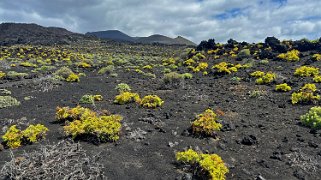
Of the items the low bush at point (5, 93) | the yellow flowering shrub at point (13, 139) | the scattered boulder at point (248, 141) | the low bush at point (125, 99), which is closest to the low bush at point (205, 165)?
the scattered boulder at point (248, 141)

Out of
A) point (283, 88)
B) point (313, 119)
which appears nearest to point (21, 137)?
point (313, 119)

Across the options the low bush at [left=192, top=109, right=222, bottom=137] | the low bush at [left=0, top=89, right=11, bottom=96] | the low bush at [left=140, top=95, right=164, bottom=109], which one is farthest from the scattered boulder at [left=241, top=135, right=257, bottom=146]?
the low bush at [left=0, top=89, right=11, bottom=96]

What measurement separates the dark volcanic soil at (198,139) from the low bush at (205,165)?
331mm

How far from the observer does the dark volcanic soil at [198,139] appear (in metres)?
8.51

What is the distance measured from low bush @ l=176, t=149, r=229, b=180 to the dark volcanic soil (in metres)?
0.33

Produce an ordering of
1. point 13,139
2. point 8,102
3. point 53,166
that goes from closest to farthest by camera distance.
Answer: point 53,166 → point 13,139 → point 8,102

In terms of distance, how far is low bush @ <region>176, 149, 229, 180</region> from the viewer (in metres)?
7.79

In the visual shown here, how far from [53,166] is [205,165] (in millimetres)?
3383

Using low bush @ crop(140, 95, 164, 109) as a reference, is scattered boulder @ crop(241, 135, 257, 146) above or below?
below

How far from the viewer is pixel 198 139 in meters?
10.2

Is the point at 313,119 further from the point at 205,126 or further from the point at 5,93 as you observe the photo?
the point at 5,93

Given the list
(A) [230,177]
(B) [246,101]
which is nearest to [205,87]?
(B) [246,101]

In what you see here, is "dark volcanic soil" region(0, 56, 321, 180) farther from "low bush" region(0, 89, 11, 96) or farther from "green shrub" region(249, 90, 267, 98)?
"low bush" region(0, 89, 11, 96)

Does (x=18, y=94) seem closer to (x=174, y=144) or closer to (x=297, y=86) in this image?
(x=174, y=144)
